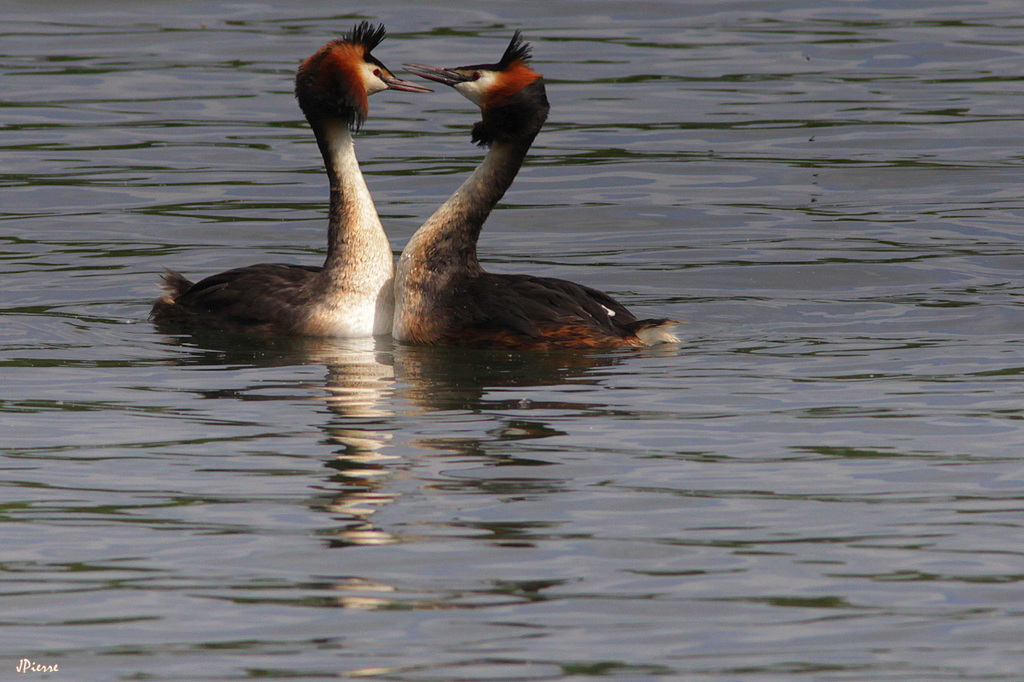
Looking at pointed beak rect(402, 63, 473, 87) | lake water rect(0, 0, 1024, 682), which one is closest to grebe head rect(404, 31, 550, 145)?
pointed beak rect(402, 63, 473, 87)

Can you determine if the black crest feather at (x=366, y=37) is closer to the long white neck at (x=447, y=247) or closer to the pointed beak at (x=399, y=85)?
the pointed beak at (x=399, y=85)

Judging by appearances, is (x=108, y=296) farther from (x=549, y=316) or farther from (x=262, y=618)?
(x=262, y=618)

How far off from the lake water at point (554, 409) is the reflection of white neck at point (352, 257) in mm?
240

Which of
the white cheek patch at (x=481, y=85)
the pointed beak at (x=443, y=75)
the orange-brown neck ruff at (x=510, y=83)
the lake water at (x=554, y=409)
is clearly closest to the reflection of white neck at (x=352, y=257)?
the lake water at (x=554, y=409)

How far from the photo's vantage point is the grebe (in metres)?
9.95

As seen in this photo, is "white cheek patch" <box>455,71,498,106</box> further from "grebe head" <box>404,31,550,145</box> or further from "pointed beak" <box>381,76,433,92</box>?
"pointed beak" <box>381,76,433,92</box>

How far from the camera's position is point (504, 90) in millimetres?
10641

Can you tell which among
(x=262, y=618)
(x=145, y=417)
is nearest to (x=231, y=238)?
(x=145, y=417)

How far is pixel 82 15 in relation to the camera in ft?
76.3

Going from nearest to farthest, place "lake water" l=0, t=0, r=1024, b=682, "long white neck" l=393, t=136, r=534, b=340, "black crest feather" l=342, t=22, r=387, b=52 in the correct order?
"lake water" l=0, t=0, r=1024, b=682, "long white neck" l=393, t=136, r=534, b=340, "black crest feather" l=342, t=22, r=387, b=52

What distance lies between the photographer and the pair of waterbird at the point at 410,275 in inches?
397

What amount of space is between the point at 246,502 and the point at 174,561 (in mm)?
738

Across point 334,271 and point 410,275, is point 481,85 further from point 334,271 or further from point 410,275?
point 334,271

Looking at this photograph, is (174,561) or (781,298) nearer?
(174,561)
